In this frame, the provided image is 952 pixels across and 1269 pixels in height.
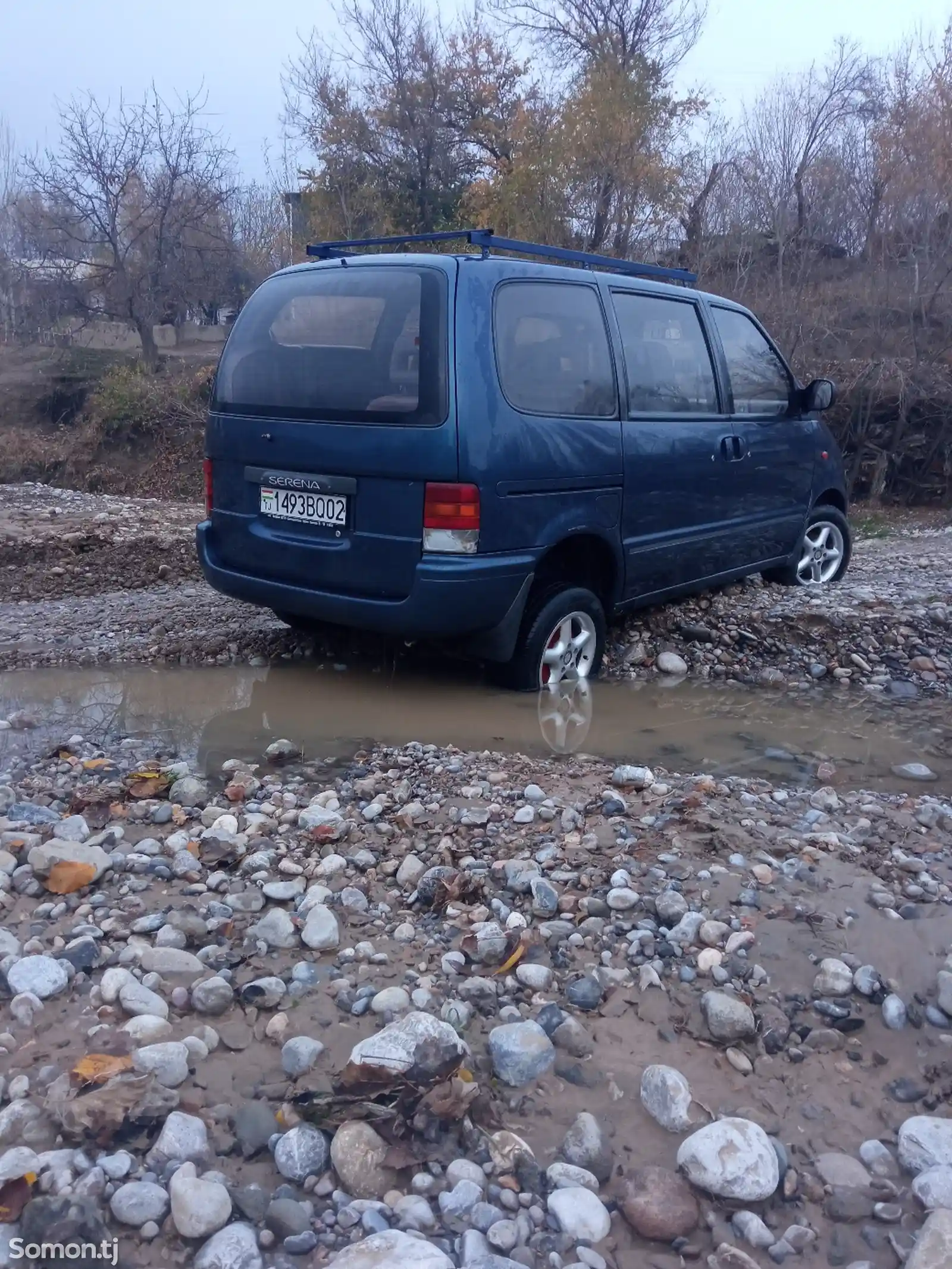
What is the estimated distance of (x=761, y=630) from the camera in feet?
19.6

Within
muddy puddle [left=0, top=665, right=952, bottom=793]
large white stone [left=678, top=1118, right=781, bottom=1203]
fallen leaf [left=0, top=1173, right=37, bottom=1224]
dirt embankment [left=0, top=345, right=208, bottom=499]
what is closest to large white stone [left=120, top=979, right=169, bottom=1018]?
fallen leaf [left=0, top=1173, right=37, bottom=1224]

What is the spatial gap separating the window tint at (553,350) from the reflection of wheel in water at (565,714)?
1.33m

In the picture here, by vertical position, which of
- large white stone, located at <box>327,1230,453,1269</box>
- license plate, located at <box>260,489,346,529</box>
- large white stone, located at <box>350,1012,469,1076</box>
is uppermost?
license plate, located at <box>260,489,346,529</box>

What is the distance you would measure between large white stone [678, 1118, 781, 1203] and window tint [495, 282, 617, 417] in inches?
124

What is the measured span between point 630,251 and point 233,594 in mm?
13224

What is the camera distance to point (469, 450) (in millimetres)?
4348

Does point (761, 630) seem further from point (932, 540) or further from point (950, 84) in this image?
point (950, 84)

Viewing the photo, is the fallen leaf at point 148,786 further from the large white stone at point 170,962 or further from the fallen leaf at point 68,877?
the large white stone at point 170,962

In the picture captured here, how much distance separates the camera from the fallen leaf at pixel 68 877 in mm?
2971

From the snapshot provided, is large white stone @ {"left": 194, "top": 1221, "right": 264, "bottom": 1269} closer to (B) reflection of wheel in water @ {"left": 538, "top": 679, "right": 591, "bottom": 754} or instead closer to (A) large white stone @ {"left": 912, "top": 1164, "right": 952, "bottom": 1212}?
(A) large white stone @ {"left": 912, "top": 1164, "right": 952, "bottom": 1212}

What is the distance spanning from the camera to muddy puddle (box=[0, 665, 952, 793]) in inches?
178

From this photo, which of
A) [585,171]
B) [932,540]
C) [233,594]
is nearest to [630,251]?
[585,171]

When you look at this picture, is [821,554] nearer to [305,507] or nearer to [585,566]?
[585,566]

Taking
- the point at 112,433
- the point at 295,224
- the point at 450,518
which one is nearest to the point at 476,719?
the point at 450,518
